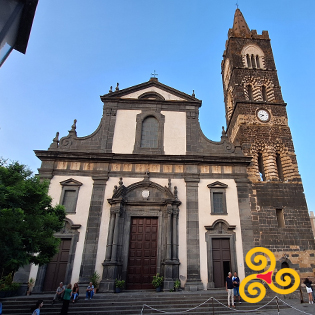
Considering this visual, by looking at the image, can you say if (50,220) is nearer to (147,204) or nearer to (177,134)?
(147,204)

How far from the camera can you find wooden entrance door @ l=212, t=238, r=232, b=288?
45.0 feet

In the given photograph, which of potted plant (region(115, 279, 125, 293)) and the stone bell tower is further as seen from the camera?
the stone bell tower

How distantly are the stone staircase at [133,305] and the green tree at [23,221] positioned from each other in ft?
8.93

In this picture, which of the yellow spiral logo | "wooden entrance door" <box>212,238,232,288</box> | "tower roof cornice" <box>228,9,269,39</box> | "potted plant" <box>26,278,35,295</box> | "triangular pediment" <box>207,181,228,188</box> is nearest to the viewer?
"potted plant" <box>26,278,35,295</box>

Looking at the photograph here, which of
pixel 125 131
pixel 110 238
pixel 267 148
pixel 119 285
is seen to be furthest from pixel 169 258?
pixel 267 148

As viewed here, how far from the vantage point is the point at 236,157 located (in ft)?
53.2

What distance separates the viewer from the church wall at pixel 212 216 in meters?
13.8

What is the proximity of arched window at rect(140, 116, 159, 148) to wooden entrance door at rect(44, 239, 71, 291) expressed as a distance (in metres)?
7.52

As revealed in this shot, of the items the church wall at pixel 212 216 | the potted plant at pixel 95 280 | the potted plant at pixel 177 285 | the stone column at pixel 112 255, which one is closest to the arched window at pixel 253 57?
the church wall at pixel 212 216

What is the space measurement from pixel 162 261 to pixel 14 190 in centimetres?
863

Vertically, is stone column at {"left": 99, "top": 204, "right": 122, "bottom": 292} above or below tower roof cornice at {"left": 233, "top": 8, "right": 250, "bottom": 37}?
below

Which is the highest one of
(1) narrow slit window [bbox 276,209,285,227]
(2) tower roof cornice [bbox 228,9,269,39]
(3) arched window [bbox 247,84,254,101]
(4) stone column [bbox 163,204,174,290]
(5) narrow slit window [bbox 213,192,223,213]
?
(2) tower roof cornice [bbox 228,9,269,39]

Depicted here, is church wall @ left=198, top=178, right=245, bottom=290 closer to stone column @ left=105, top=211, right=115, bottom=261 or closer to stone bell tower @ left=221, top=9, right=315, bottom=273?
stone bell tower @ left=221, top=9, right=315, bottom=273

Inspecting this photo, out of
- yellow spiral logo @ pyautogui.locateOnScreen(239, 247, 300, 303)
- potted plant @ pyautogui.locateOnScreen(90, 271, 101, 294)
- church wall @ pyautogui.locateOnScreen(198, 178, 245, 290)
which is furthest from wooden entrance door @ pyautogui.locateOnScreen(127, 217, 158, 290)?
yellow spiral logo @ pyautogui.locateOnScreen(239, 247, 300, 303)
